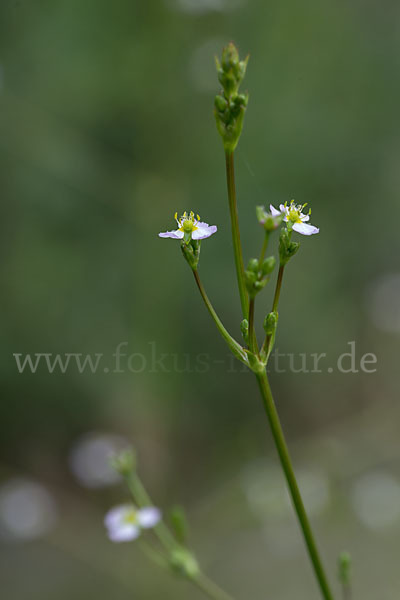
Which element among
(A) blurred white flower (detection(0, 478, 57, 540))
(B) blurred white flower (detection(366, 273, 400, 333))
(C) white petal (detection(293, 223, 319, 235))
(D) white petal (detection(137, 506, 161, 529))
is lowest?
(A) blurred white flower (detection(0, 478, 57, 540))

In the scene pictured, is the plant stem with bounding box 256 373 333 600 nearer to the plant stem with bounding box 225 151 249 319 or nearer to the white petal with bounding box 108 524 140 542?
the plant stem with bounding box 225 151 249 319

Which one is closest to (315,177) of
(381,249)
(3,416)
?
(381,249)

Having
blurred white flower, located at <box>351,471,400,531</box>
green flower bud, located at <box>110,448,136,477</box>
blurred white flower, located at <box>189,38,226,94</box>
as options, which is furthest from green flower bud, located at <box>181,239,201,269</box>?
blurred white flower, located at <box>351,471,400,531</box>

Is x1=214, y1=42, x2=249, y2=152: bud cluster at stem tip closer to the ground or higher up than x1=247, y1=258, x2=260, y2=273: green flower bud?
higher up

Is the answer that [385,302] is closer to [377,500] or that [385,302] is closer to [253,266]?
[377,500]

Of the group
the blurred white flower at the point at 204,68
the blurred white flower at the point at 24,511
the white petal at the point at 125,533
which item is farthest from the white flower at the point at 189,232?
the blurred white flower at the point at 24,511

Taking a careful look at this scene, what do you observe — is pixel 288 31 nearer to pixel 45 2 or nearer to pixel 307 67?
pixel 307 67

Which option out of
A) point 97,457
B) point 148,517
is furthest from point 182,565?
point 97,457
